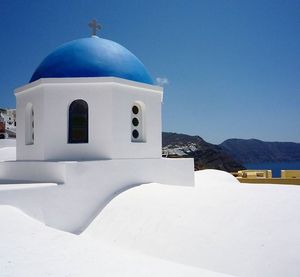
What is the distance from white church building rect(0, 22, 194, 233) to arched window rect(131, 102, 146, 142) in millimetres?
28

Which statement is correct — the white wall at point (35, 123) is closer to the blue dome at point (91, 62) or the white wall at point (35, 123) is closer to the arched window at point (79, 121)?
the blue dome at point (91, 62)

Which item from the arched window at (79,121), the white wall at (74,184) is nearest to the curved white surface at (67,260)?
the white wall at (74,184)

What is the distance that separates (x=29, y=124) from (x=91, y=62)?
262cm

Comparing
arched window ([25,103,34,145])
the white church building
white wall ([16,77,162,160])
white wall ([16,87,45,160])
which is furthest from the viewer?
arched window ([25,103,34,145])

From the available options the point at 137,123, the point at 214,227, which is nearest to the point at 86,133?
the point at 137,123

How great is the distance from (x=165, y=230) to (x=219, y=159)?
53.1 meters

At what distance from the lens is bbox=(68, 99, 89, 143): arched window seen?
8.38 metres

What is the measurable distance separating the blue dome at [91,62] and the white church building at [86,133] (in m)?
0.03

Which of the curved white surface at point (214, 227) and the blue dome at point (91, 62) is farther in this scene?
the blue dome at point (91, 62)

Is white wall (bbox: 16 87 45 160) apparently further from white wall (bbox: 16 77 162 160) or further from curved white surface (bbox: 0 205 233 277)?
curved white surface (bbox: 0 205 233 277)

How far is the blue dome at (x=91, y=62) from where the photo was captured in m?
8.39

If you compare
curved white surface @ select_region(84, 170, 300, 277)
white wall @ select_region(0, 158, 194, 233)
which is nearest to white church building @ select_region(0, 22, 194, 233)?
white wall @ select_region(0, 158, 194, 233)

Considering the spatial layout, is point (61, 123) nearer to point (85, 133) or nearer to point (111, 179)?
point (85, 133)

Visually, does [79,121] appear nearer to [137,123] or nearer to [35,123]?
[35,123]
